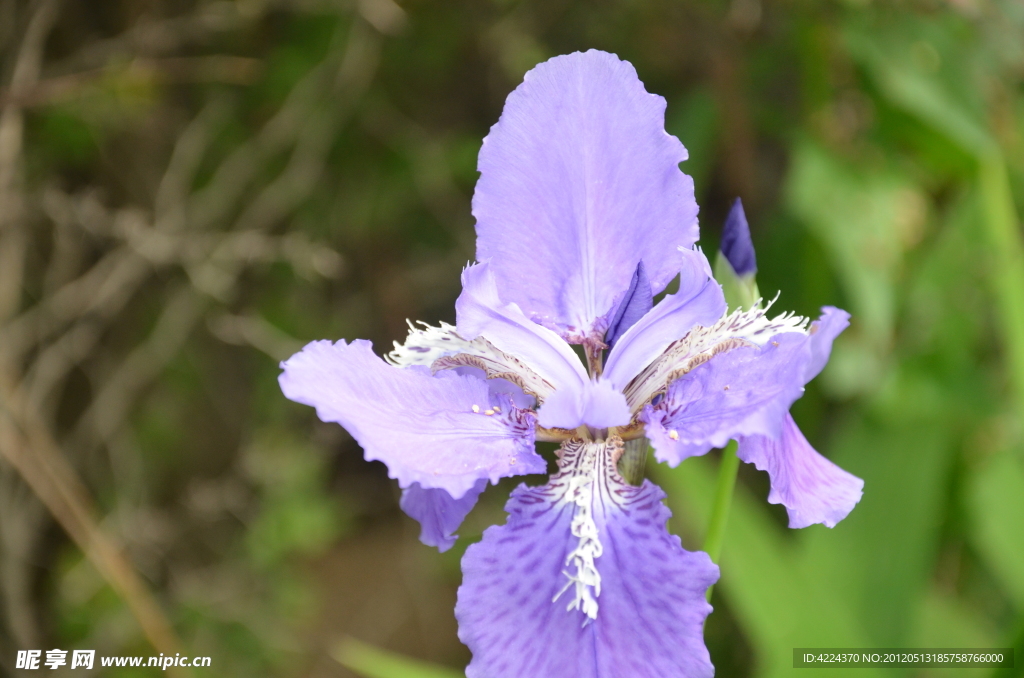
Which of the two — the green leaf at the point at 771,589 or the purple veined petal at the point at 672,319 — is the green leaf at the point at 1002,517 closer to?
the green leaf at the point at 771,589

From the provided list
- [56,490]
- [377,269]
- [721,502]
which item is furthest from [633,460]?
[377,269]

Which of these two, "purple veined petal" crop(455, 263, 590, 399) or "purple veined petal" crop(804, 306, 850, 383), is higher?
"purple veined petal" crop(455, 263, 590, 399)

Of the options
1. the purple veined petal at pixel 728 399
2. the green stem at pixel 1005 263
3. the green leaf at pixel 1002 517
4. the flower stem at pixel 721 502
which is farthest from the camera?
the green leaf at pixel 1002 517

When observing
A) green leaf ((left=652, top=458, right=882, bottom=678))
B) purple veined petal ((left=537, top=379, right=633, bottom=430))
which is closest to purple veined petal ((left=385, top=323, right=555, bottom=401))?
purple veined petal ((left=537, top=379, right=633, bottom=430))

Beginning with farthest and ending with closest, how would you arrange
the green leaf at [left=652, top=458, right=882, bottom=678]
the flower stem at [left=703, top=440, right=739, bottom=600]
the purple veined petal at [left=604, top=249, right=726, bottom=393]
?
the green leaf at [left=652, top=458, right=882, bottom=678] < the flower stem at [left=703, top=440, right=739, bottom=600] < the purple veined petal at [left=604, top=249, right=726, bottom=393]

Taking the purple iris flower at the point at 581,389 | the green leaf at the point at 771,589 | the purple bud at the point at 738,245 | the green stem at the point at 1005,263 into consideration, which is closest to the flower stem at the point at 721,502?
the purple iris flower at the point at 581,389

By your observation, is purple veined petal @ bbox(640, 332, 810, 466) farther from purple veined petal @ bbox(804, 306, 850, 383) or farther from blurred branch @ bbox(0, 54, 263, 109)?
blurred branch @ bbox(0, 54, 263, 109)

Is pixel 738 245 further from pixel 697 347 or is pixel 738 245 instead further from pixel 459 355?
pixel 459 355
